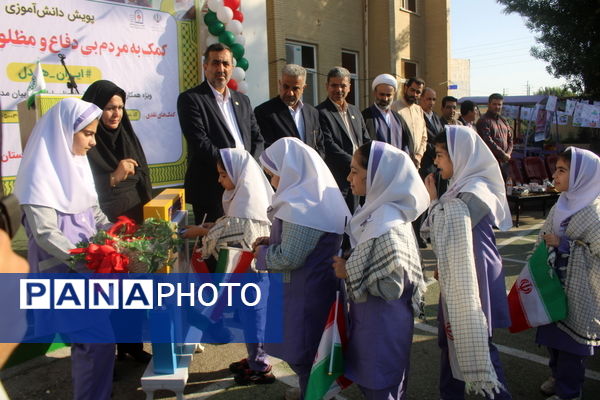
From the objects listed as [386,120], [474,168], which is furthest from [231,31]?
[474,168]

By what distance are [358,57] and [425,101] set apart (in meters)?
8.50

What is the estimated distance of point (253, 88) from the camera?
28.2 ft

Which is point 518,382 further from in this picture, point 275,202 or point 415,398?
point 275,202

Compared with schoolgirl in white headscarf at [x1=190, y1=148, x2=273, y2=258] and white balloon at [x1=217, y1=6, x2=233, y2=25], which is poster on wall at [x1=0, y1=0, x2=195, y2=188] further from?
schoolgirl in white headscarf at [x1=190, y1=148, x2=273, y2=258]

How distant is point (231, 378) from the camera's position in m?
3.52

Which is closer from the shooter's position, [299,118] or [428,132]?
[299,118]

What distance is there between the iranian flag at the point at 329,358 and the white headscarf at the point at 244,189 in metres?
0.93

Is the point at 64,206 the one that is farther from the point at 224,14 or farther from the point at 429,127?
the point at 224,14

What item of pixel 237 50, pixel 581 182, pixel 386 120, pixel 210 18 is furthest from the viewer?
pixel 237 50

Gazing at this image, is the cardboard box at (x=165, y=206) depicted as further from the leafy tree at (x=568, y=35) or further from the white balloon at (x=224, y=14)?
the leafy tree at (x=568, y=35)

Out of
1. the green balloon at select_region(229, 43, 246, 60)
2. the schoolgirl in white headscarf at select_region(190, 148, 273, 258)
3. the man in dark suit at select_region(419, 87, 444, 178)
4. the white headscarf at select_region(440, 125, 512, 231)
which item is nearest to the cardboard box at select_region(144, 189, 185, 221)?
the schoolgirl in white headscarf at select_region(190, 148, 273, 258)

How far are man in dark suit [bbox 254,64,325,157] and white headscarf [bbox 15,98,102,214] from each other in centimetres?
218

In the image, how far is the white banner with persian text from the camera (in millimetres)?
5805

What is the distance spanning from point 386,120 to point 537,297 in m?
3.31
